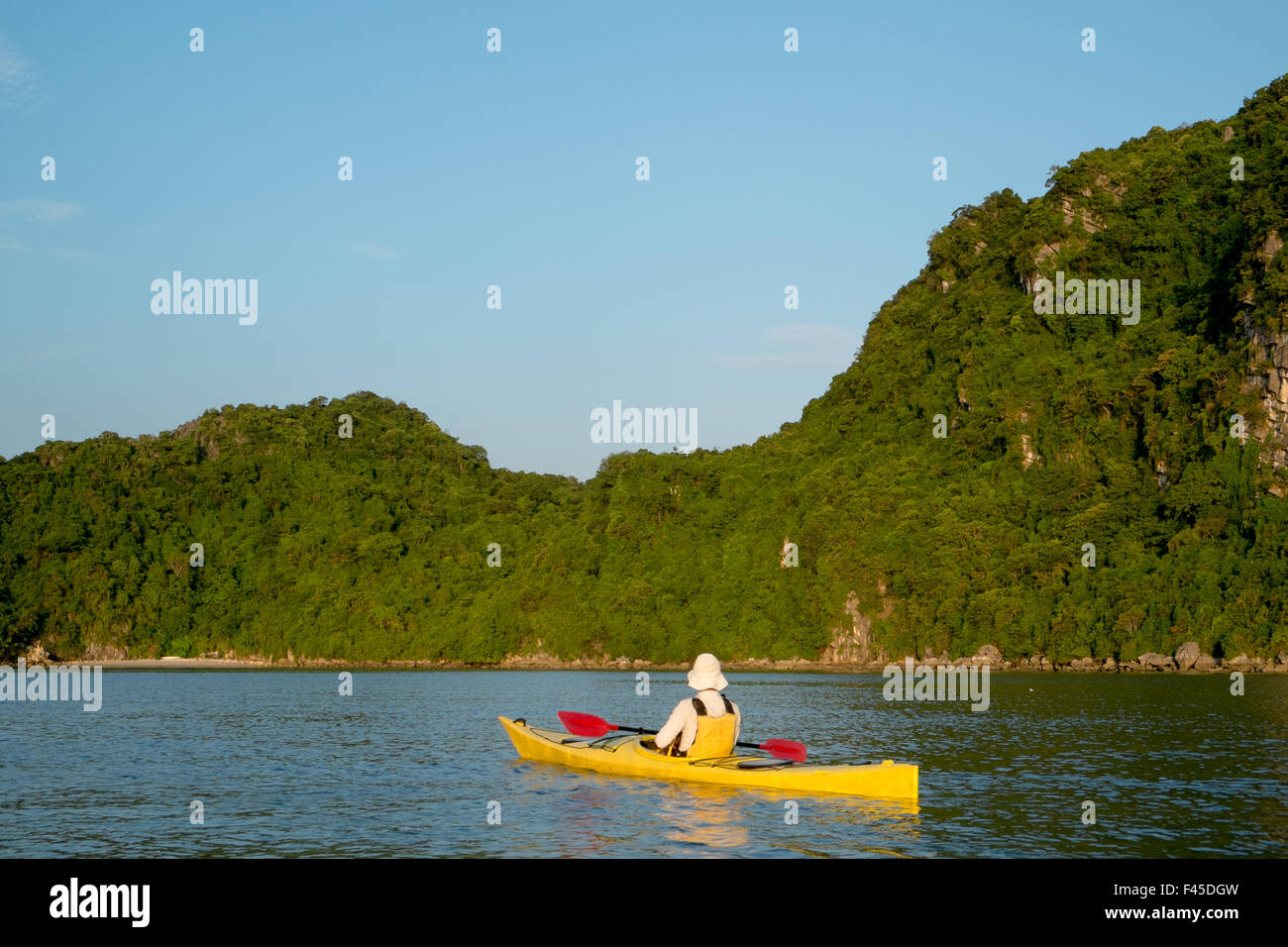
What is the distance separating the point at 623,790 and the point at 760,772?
7.79ft

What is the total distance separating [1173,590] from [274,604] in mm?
96196

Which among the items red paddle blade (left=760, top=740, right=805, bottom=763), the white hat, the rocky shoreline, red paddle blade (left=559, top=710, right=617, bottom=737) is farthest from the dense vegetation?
the white hat

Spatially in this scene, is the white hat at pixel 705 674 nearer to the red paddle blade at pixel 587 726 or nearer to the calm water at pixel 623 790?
the calm water at pixel 623 790

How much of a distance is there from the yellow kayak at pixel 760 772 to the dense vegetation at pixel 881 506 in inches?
2477

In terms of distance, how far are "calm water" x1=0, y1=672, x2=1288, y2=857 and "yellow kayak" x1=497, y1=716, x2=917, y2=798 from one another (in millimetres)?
272

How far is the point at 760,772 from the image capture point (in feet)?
62.5

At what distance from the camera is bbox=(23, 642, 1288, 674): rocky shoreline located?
73875mm

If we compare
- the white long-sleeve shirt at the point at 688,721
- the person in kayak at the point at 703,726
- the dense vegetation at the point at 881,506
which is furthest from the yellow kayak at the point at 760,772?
the dense vegetation at the point at 881,506

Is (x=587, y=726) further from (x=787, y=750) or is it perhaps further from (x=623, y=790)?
(x=787, y=750)

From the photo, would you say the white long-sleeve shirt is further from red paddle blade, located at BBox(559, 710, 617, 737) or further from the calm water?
red paddle blade, located at BBox(559, 710, 617, 737)

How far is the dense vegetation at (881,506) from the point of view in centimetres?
8369
